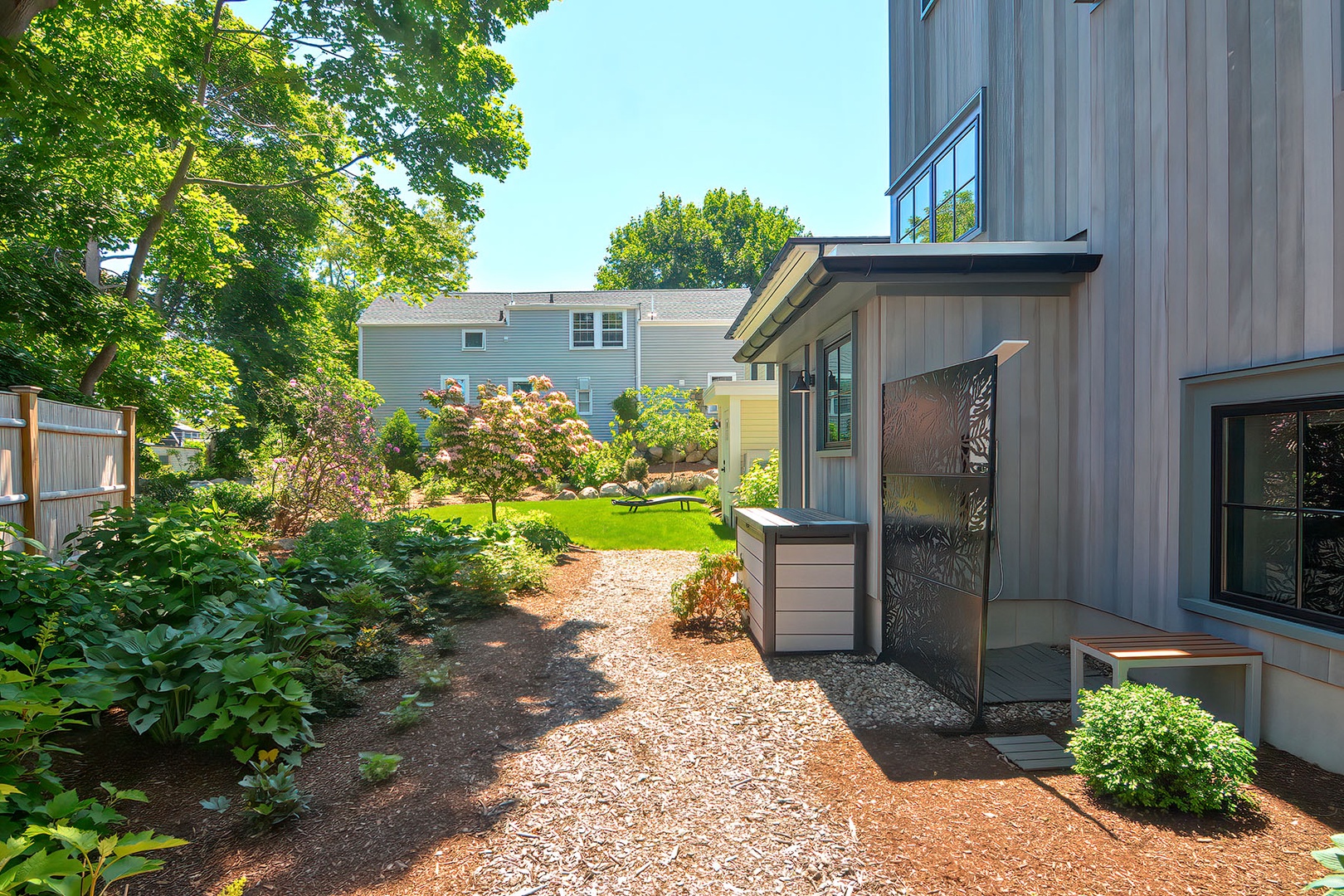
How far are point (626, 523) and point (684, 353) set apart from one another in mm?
12137

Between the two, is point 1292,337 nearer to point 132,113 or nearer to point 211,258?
point 132,113

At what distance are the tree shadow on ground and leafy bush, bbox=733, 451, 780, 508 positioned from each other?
662 cm

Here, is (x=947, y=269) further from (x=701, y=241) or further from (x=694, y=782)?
(x=701, y=241)

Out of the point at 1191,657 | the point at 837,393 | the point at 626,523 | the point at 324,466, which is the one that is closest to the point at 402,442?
the point at 324,466

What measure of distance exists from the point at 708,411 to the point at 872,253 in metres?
18.0

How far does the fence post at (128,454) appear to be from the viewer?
6723 millimetres

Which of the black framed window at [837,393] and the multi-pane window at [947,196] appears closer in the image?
the black framed window at [837,393]

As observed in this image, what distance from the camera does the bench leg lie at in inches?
139

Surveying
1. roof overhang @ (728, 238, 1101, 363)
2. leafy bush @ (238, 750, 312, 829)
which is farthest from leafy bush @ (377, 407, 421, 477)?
leafy bush @ (238, 750, 312, 829)

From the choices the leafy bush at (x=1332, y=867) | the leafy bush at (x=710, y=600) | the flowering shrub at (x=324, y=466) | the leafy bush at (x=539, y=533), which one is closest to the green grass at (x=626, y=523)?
the leafy bush at (x=539, y=533)

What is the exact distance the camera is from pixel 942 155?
8.04 meters

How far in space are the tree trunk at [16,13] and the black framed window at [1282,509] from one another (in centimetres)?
809

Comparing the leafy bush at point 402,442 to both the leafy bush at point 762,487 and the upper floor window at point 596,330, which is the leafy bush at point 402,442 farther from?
the leafy bush at point 762,487

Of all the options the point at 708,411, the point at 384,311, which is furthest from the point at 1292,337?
the point at 384,311
